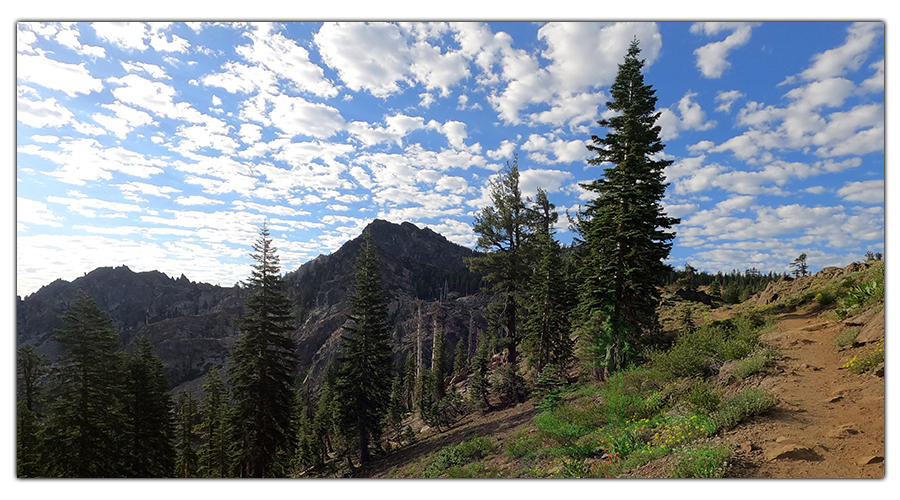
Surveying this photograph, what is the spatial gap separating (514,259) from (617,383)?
13.6 meters

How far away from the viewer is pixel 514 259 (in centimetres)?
2517

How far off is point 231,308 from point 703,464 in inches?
8107

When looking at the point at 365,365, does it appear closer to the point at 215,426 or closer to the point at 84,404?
the point at 84,404

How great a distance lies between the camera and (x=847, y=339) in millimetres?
9102

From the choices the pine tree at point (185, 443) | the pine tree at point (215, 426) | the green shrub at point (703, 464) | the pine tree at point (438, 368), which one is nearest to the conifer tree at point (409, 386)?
the pine tree at point (438, 368)

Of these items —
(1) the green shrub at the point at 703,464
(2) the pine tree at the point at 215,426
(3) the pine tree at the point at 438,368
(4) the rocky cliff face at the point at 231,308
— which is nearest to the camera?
(1) the green shrub at the point at 703,464

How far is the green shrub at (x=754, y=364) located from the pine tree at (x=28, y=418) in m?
17.6

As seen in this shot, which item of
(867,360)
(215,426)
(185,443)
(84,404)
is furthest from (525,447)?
(185,443)

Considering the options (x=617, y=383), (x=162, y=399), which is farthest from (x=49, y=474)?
(x=617, y=383)

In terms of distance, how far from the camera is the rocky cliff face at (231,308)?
125562mm

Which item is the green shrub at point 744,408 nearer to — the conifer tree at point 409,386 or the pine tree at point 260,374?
the pine tree at point 260,374

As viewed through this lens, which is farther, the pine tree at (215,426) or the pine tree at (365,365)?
the pine tree at (215,426)

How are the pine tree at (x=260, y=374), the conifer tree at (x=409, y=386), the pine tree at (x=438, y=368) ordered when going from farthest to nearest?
the conifer tree at (x=409, y=386)
the pine tree at (x=438, y=368)
the pine tree at (x=260, y=374)

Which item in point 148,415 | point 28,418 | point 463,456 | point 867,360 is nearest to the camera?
point 867,360
